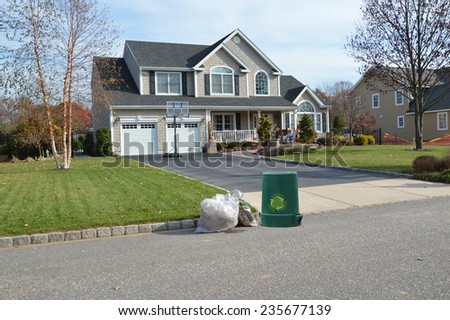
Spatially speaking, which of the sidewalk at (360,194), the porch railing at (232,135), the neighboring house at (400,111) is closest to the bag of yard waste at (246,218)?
the sidewalk at (360,194)

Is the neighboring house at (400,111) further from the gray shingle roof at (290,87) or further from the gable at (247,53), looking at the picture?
the gable at (247,53)

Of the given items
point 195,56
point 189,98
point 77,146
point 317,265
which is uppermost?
point 195,56

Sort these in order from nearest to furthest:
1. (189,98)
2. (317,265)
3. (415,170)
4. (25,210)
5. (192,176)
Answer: (317,265) < (25,210) < (415,170) < (192,176) < (189,98)

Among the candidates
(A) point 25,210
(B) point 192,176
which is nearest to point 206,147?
(B) point 192,176

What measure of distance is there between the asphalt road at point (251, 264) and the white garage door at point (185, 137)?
19.7 m

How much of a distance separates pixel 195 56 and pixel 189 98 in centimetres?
390

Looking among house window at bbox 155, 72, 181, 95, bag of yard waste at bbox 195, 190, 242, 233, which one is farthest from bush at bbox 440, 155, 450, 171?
house window at bbox 155, 72, 181, 95

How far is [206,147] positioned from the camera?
90.2ft

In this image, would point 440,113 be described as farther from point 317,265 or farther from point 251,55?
point 317,265

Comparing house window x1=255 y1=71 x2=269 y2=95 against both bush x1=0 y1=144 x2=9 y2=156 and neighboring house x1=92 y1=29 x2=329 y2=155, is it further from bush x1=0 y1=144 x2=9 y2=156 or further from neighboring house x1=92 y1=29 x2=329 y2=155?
bush x1=0 y1=144 x2=9 y2=156

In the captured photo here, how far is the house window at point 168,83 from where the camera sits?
28500 mm

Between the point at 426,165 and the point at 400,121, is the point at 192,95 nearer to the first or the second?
the point at 426,165

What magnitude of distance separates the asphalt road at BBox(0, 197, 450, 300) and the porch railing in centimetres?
2096

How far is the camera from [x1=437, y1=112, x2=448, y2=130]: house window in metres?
38.1
